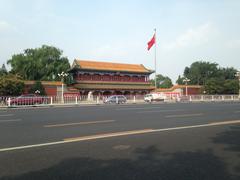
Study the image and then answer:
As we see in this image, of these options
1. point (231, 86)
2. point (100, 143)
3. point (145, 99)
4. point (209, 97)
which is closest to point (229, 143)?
point (100, 143)

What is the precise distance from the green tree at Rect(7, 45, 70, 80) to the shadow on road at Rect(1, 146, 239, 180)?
Answer: 53.0 meters

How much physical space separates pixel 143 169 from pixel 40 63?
180 ft

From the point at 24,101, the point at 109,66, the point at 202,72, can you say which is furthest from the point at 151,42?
the point at 202,72

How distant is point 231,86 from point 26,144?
2194 inches

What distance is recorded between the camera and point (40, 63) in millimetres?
54562

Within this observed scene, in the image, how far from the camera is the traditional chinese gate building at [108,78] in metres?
42.9

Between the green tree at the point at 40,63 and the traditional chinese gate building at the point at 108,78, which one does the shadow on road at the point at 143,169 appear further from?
Answer: the green tree at the point at 40,63

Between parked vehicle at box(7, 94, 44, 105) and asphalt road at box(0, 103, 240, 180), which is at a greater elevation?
parked vehicle at box(7, 94, 44, 105)

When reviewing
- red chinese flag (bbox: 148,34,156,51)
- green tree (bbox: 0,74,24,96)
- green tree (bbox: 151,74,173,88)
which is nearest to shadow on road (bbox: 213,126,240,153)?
red chinese flag (bbox: 148,34,156,51)

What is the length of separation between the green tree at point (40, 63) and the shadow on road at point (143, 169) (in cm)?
5303

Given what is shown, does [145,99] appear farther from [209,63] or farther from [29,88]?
[209,63]

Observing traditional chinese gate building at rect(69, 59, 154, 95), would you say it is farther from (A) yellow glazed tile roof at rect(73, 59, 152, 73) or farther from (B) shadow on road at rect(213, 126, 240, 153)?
(B) shadow on road at rect(213, 126, 240, 153)

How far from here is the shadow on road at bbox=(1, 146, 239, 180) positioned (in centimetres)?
361

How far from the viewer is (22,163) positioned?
4.30m
